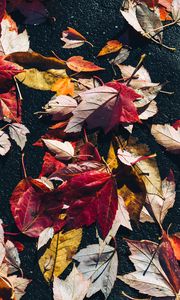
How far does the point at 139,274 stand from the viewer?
1819 millimetres

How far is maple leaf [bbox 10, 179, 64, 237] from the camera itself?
1824mm

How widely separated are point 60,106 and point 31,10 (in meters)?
0.47

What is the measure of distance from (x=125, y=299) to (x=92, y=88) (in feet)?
2.54

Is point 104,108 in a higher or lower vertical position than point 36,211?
higher

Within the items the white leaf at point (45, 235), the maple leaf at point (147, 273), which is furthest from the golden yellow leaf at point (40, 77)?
the maple leaf at point (147, 273)

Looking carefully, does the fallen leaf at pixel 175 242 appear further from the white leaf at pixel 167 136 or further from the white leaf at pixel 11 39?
the white leaf at pixel 11 39

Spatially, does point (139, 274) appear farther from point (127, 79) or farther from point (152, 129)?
point (127, 79)

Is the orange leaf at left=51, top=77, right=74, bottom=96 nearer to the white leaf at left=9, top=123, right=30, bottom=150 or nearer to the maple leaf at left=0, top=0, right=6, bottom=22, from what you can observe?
the white leaf at left=9, top=123, right=30, bottom=150

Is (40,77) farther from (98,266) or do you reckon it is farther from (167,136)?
(98,266)

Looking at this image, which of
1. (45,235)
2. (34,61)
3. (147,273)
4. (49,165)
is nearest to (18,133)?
(49,165)

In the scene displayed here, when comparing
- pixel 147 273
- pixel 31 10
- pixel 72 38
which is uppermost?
pixel 31 10

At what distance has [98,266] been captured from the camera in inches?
70.8

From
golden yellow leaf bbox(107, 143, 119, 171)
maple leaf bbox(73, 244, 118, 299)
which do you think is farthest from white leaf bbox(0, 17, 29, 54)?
maple leaf bbox(73, 244, 118, 299)

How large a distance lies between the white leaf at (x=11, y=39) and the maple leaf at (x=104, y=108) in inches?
12.8
